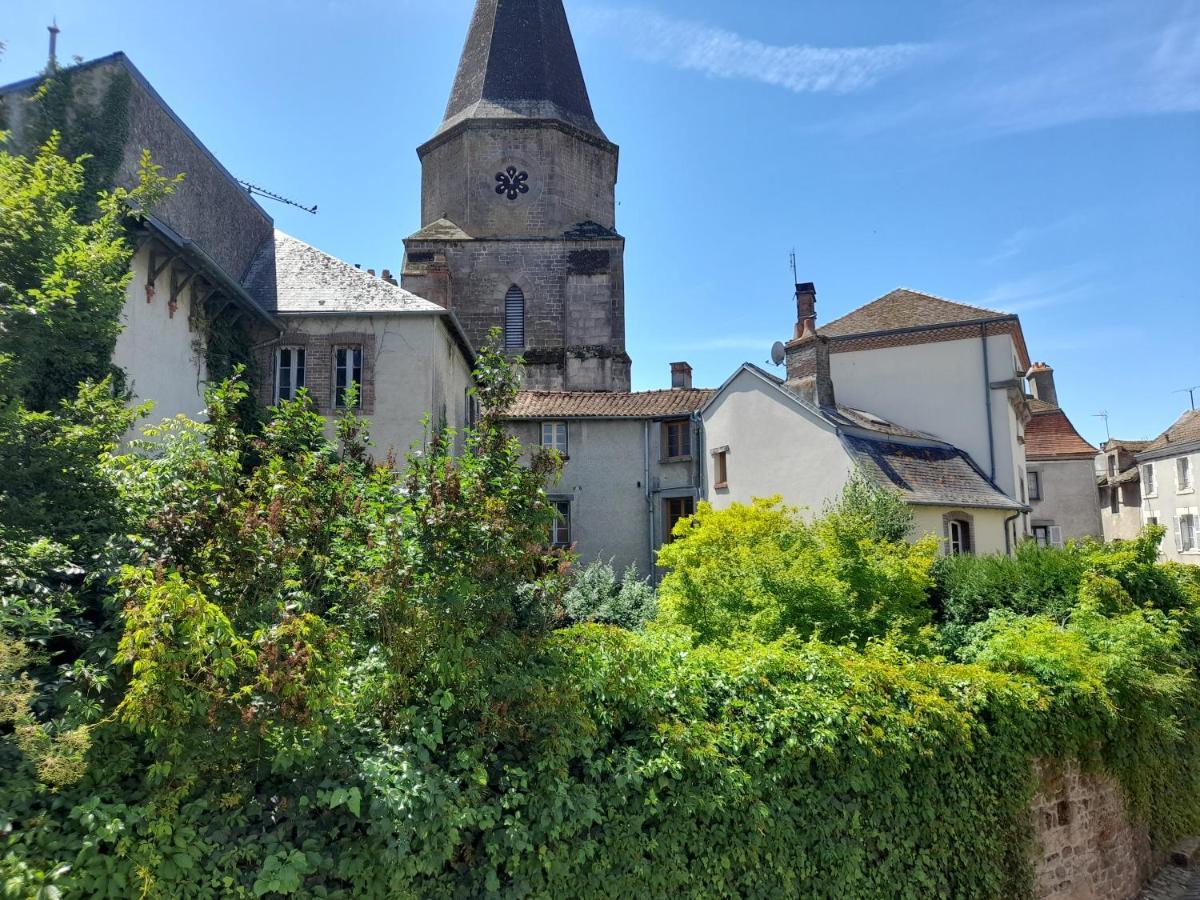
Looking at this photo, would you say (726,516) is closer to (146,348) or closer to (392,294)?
(392,294)

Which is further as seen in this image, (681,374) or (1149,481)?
(1149,481)

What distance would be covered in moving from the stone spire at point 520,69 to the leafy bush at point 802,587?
73.4 feet

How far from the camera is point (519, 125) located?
94.8 feet

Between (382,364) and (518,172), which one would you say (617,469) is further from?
(518,172)

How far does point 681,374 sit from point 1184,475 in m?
20.0

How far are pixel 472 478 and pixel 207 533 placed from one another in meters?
1.75

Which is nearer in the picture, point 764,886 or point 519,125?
point 764,886

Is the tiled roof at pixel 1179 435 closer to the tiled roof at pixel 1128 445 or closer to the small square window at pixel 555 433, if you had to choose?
the tiled roof at pixel 1128 445

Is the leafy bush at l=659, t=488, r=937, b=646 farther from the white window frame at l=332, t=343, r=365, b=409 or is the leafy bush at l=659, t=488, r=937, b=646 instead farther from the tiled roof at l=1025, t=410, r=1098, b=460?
the tiled roof at l=1025, t=410, r=1098, b=460

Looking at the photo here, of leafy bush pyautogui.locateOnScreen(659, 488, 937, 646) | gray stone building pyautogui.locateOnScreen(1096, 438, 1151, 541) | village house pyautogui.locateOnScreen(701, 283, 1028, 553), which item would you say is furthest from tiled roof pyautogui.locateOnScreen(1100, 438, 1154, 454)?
leafy bush pyautogui.locateOnScreen(659, 488, 937, 646)

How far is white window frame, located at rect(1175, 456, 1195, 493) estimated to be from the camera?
30.4 m

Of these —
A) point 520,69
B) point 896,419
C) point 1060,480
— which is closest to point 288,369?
Result: point 896,419

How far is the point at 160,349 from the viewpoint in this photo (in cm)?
1266

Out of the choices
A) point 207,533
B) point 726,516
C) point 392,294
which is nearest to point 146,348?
point 392,294
